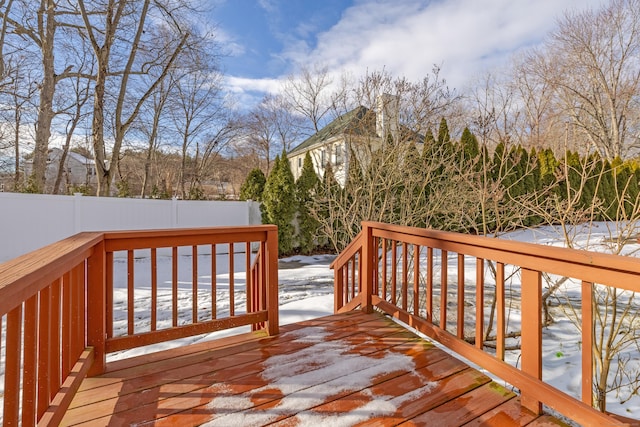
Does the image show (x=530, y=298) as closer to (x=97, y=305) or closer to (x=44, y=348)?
(x=44, y=348)

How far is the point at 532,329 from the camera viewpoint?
1671 mm

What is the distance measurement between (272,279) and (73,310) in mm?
1307

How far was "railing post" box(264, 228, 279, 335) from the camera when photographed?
262 cm

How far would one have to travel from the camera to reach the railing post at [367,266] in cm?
310

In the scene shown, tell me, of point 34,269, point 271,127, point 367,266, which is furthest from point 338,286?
point 271,127

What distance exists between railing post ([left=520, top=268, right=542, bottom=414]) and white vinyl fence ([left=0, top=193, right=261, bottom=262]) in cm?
880

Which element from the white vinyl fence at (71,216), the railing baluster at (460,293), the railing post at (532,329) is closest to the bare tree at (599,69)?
the white vinyl fence at (71,216)

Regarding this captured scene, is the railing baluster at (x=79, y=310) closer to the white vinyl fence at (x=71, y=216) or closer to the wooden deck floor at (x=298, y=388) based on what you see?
the wooden deck floor at (x=298, y=388)

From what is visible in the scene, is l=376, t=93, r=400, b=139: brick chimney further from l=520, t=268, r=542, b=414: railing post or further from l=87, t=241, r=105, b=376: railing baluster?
l=87, t=241, r=105, b=376: railing baluster

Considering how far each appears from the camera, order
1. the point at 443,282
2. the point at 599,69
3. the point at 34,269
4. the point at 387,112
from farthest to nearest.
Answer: the point at 599,69, the point at 387,112, the point at 443,282, the point at 34,269

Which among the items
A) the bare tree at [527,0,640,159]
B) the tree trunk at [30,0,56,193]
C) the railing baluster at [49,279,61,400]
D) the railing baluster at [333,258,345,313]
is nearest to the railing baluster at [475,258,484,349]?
the railing baluster at [333,258,345,313]

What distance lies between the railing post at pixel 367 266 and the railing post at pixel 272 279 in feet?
3.03

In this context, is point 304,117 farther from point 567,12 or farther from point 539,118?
point 567,12

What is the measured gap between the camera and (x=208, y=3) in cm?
984
